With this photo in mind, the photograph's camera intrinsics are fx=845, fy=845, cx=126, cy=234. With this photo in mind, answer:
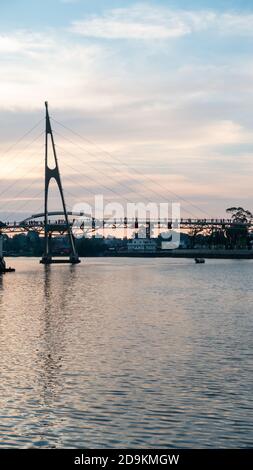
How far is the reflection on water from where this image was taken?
611 inches

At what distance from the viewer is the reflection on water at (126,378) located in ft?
50.9

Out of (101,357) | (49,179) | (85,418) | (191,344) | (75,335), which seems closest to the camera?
(85,418)

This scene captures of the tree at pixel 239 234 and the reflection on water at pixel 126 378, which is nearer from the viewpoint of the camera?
the reflection on water at pixel 126 378

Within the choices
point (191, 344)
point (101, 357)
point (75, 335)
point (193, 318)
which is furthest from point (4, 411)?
point (193, 318)

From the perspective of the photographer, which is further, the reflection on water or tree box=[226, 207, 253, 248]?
tree box=[226, 207, 253, 248]

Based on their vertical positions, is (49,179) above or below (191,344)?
above

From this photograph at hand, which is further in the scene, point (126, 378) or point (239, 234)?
point (239, 234)

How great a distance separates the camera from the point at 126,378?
68.5 ft
